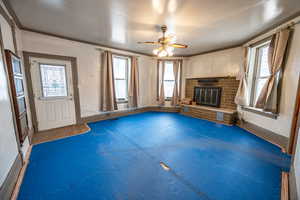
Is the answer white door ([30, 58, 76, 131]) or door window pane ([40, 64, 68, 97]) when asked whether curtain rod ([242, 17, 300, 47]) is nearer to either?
white door ([30, 58, 76, 131])

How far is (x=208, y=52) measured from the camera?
187 inches

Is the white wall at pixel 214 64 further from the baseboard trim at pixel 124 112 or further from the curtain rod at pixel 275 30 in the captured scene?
the baseboard trim at pixel 124 112

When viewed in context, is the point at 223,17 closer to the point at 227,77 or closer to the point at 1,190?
the point at 227,77

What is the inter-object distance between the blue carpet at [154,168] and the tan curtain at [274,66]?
941 mm

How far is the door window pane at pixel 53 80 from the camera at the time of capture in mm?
3227

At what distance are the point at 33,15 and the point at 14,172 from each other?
9.17ft

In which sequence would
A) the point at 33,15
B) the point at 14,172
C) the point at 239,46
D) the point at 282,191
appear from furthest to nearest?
the point at 239,46 → the point at 33,15 → the point at 14,172 → the point at 282,191

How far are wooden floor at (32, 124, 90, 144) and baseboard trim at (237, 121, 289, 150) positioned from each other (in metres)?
4.66

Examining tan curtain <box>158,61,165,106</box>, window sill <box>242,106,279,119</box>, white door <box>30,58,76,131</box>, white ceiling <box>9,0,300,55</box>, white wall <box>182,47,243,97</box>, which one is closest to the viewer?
white ceiling <box>9,0,300,55</box>

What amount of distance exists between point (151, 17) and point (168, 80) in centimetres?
347

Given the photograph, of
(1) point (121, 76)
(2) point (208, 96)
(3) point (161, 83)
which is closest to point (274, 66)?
(2) point (208, 96)

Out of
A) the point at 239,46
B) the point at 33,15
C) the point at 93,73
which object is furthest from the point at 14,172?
the point at 239,46

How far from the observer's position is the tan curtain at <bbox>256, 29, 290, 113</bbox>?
2479 mm

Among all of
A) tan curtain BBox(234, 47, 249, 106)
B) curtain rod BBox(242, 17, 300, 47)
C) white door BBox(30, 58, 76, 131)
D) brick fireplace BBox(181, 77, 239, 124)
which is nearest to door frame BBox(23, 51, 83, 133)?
white door BBox(30, 58, 76, 131)
